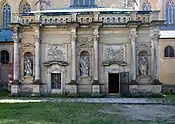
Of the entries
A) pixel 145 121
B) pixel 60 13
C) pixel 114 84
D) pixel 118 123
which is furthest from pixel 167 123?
pixel 60 13

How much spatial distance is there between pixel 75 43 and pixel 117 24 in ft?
14.0

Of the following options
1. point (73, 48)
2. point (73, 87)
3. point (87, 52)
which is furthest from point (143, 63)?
point (73, 87)

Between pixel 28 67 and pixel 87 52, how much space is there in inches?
229

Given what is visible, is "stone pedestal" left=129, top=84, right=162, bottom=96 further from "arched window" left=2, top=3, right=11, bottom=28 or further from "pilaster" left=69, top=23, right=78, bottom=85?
"arched window" left=2, top=3, right=11, bottom=28

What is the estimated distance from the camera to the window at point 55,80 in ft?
93.1

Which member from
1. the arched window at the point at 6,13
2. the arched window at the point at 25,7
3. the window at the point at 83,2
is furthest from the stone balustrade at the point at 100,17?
the arched window at the point at 6,13

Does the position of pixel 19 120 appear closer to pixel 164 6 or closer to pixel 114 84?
pixel 114 84

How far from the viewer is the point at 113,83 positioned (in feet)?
93.5

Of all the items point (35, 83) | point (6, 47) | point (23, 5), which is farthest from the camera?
point (23, 5)

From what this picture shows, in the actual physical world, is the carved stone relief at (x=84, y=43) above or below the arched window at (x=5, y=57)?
above

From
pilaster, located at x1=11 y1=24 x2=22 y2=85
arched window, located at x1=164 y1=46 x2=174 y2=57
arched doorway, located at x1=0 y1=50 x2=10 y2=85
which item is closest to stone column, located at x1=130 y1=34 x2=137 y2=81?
pilaster, located at x1=11 y1=24 x2=22 y2=85

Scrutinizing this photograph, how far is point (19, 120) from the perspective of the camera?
13164mm

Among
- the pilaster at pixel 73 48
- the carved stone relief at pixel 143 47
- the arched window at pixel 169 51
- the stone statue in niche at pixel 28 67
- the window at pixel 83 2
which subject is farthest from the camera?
the arched window at pixel 169 51

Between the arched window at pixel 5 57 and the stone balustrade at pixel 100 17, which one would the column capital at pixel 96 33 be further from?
the arched window at pixel 5 57
